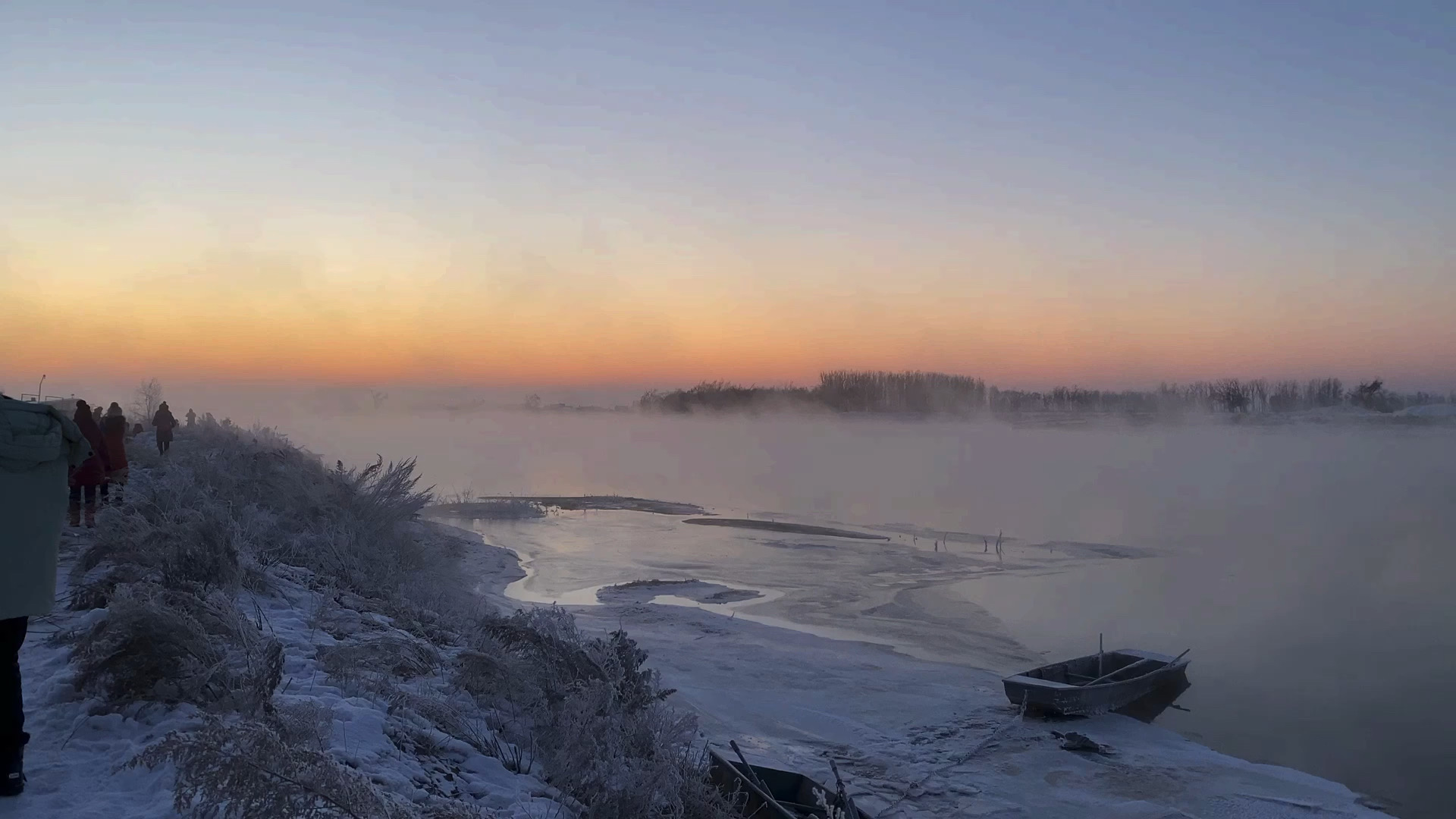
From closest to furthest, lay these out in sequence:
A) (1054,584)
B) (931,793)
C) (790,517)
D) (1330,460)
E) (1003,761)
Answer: (931,793) → (1003,761) → (1054,584) → (790,517) → (1330,460)

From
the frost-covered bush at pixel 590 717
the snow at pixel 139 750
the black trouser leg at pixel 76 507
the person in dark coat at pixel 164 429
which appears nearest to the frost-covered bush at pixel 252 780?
the snow at pixel 139 750

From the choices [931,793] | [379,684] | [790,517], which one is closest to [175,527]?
[379,684]

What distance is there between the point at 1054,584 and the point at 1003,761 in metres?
16.2

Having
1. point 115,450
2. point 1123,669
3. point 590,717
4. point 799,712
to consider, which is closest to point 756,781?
point 590,717

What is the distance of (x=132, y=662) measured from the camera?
5.38 metres

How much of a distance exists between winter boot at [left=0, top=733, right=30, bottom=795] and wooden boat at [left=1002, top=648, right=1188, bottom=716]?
12.9 metres

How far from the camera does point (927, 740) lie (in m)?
12.9

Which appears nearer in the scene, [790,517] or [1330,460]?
[790,517]

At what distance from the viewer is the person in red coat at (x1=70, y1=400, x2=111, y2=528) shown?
11.5m

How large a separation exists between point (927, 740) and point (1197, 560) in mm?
27352

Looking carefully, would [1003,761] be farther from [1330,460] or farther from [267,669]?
[1330,460]

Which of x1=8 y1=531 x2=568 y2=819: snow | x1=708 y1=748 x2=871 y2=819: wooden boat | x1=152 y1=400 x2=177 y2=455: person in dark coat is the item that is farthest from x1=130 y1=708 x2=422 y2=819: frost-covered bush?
x1=152 y1=400 x2=177 y2=455: person in dark coat

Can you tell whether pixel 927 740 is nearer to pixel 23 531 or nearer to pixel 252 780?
pixel 252 780

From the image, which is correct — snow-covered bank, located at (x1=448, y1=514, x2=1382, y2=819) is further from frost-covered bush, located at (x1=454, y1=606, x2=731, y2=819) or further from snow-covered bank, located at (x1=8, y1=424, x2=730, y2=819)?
frost-covered bush, located at (x1=454, y1=606, x2=731, y2=819)
